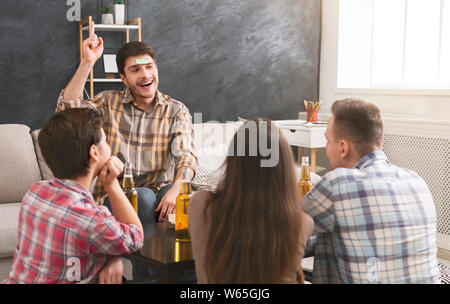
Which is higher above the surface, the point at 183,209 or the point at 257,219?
the point at 257,219

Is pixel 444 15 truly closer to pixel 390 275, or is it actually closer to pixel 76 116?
pixel 390 275

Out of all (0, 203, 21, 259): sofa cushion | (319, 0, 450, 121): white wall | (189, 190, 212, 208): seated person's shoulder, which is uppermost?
(319, 0, 450, 121): white wall

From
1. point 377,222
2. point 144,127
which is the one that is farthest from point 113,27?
point 377,222

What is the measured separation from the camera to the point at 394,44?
4363mm

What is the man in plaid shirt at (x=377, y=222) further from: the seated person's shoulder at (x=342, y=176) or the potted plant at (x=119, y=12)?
the potted plant at (x=119, y=12)

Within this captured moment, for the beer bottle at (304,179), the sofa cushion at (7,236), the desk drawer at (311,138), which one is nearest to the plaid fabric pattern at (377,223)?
the beer bottle at (304,179)

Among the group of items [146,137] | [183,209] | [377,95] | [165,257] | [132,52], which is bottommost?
[165,257]

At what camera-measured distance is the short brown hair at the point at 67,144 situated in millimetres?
1438

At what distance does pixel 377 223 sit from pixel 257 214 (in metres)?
0.40

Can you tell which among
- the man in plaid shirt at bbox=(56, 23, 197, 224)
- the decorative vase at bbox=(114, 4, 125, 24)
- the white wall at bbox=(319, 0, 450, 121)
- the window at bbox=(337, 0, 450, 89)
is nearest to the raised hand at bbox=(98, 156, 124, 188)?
the man in plaid shirt at bbox=(56, 23, 197, 224)

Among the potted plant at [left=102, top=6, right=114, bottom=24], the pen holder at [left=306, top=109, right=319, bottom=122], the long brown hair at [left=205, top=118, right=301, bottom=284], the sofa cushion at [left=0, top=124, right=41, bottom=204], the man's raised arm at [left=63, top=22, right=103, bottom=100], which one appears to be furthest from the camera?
the pen holder at [left=306, top=109, right=319, bottom=122]

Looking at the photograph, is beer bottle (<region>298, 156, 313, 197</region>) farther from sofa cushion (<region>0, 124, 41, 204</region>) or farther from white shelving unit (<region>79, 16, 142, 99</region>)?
→ white shelving unit (<region>79, 16, 142, 99</region>)

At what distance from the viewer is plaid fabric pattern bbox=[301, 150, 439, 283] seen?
1.49 metres

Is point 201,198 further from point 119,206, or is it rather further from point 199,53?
point 199,53
